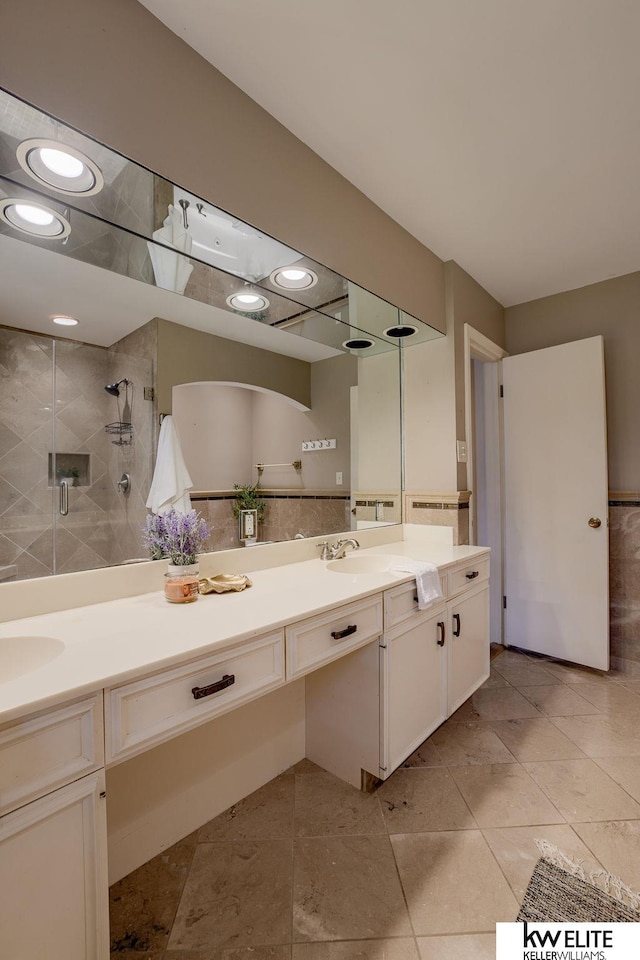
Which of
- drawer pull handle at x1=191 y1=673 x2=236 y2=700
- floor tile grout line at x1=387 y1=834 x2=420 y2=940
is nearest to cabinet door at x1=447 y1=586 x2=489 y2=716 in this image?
floor tile grout line at x1=387 y1=834 x2=420 y2=940

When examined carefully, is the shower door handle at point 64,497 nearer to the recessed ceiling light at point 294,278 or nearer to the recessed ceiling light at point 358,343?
the recessed ceiling light at point 294,278

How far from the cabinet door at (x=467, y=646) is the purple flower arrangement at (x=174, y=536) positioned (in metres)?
1.15

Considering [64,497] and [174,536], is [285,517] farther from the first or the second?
[64,497]

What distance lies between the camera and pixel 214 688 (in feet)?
3.18

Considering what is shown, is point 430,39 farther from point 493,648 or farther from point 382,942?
point 493,648

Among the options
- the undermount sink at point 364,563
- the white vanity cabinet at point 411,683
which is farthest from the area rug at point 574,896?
the undermount sink at point 364,563

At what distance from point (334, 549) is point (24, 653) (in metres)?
1.24

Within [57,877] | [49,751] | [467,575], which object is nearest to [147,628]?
[49,751]

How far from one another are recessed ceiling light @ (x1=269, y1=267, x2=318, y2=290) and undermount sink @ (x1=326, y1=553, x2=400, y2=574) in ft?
3.89

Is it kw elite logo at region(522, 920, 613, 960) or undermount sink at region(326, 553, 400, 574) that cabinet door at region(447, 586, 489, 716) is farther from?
kw elite logo at region(522, 920, 613, 960)

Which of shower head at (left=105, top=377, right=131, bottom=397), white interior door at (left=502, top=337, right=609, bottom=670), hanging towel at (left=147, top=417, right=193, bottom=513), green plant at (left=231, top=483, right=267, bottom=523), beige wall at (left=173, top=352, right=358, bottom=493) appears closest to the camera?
shower head at (left=105, top=377, right=131, bottom=397)

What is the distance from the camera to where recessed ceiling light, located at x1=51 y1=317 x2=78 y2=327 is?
1.28 m

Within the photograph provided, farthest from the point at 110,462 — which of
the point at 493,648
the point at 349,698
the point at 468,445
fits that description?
the point at 493,648

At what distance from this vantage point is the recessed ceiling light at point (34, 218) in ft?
3.76
